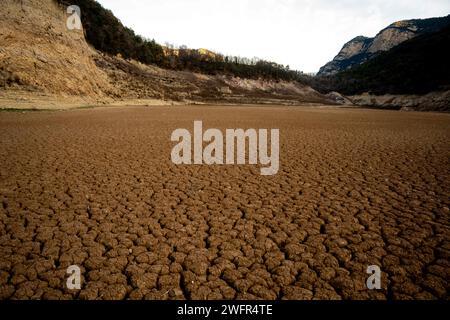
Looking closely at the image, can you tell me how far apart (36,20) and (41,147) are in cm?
2735

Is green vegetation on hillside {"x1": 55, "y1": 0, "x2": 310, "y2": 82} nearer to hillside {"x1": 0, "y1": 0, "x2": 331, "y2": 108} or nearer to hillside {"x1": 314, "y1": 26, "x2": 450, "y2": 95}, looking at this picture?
hillside {"x1": 0, "y1": 0, "x2": 331, "y2": 108}

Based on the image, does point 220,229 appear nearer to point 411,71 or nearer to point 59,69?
point 59,69

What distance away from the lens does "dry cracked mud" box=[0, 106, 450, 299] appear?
296 cm

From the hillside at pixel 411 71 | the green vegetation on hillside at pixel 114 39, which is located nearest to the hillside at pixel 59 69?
the green vegetation on hillside at pixel 114 39

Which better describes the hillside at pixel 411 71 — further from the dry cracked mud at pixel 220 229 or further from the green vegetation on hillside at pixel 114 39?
the dry cracked mud at pixel 220 229

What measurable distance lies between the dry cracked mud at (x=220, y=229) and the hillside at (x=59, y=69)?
65.7 ft

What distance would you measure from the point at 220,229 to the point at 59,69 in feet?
98.5

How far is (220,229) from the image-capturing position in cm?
412

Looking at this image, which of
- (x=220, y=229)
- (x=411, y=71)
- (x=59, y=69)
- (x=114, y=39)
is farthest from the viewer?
(x=411, y=71)

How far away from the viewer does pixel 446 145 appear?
35.8 ft

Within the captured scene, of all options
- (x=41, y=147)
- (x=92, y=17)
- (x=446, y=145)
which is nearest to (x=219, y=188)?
(x=41, y=147)

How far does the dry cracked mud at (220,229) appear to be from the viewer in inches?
116

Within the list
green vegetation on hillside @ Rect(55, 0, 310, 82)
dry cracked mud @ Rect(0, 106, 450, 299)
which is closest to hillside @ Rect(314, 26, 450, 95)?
green vegetation on hillside @ Rect(55, 0, 310, 82)

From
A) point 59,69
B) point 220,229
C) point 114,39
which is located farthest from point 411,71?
point 220,229
